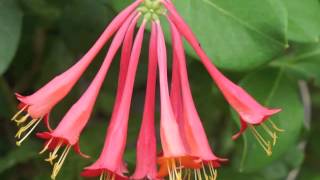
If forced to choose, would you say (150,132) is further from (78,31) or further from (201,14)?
(78,31)

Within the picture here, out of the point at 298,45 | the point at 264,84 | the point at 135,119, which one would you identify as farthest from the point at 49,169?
the point at 298,45

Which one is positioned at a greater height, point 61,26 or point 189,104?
point 61,26

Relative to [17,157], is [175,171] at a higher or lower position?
lower

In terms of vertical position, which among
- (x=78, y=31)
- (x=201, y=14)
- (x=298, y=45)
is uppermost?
(x=78, y=31)

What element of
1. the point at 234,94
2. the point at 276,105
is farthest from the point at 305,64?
the point at 234,94

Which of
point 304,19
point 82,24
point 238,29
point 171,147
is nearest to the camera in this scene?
point 171,147

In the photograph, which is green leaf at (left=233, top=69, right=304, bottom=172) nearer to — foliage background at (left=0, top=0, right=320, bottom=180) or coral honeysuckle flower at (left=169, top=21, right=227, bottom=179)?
foliage background at (left=0, top=0, right=320, bottom=180)

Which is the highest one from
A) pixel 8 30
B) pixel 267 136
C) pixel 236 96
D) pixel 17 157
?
pixel 8 30

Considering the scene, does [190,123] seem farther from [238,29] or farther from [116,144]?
[238,29]
